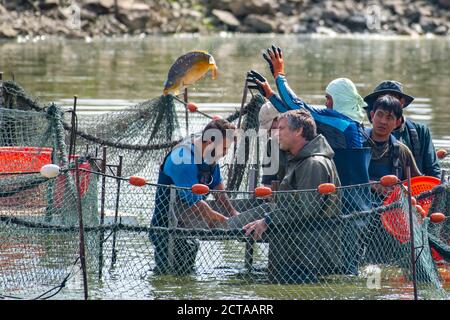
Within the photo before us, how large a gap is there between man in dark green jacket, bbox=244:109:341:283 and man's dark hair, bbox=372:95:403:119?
1.11 metres

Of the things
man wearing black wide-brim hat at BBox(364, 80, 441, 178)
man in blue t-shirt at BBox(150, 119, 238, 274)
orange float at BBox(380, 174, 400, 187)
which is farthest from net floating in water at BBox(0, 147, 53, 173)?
orange float at BBox(380, 174, 400, 187)

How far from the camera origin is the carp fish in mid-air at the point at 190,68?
11.5m

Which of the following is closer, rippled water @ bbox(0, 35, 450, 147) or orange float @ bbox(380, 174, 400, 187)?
orange float @ bbox(380, 174, 400, 187)

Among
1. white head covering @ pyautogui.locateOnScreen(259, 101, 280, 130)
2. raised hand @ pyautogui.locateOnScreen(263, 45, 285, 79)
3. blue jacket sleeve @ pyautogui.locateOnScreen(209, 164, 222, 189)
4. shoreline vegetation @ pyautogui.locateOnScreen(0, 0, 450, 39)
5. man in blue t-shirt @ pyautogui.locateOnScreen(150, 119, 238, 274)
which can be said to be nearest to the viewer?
man in blue t-shirt @ pyautogui.locateOnScreen(150, 119, 238, 274)

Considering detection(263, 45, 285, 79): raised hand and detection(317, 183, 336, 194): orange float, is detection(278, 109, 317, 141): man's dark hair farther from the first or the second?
detection(263, 45, 285, 79): raised hand

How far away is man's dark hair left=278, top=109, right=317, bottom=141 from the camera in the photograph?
29.1ft

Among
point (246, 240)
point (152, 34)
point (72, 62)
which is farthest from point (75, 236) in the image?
point (152, 34)

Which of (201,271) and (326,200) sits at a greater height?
(326,200)

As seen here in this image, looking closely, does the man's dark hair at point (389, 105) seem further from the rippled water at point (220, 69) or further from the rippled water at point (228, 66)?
the rippled water at point (228, 66)

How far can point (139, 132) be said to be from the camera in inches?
475

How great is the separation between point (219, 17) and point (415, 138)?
43418 mm

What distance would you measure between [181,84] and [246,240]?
3.19m

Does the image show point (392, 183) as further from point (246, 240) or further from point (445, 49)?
point (445, 49)

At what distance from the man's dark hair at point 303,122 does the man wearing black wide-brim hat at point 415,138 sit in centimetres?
180
